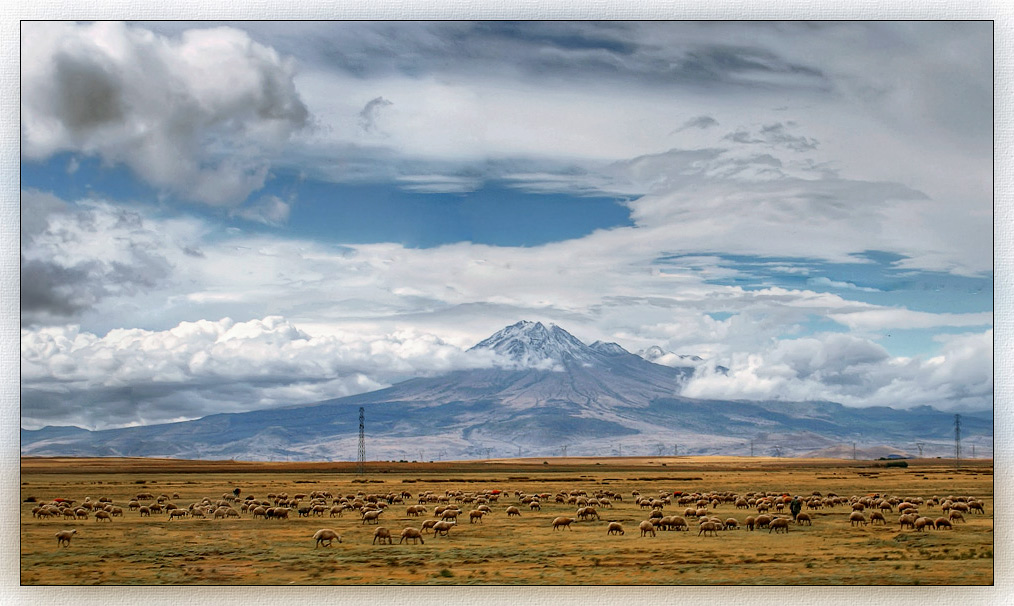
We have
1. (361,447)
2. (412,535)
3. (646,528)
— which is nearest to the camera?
(412,535)

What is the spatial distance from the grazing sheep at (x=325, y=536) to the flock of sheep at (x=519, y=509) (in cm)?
3

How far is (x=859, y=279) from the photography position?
28594 mm

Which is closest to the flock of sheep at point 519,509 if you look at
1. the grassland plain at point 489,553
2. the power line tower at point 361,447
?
the grassland plain at point 489,553

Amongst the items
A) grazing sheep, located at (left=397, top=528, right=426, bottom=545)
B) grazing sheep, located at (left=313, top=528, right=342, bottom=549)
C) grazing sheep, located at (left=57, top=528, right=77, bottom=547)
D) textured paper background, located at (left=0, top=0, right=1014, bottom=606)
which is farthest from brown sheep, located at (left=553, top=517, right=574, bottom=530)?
grazing sheep, located at (left=57, top=528, right=77, bottom=547)

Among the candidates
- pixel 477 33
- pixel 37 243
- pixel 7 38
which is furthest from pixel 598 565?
pixel 7 38

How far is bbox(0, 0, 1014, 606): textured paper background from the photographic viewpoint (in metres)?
22.9

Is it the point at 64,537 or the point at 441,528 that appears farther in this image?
the point at 441,528

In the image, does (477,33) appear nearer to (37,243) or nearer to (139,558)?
(37,243)

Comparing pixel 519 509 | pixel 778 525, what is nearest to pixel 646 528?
pixel 778 525

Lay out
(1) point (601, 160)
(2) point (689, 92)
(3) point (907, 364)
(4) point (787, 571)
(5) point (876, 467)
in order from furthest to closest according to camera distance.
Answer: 1. (5) point (876, 467)
2. (3) point (907, 364)
3. (1) point (601, 160)
4. (2) point (689, 92)
5. (4) point (787, 571)

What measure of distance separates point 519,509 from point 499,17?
16.6 meters

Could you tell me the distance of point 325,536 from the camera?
25.3 metres

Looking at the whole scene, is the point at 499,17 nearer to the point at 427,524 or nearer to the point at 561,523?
the point at 427,524

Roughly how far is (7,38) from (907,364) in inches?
1046
